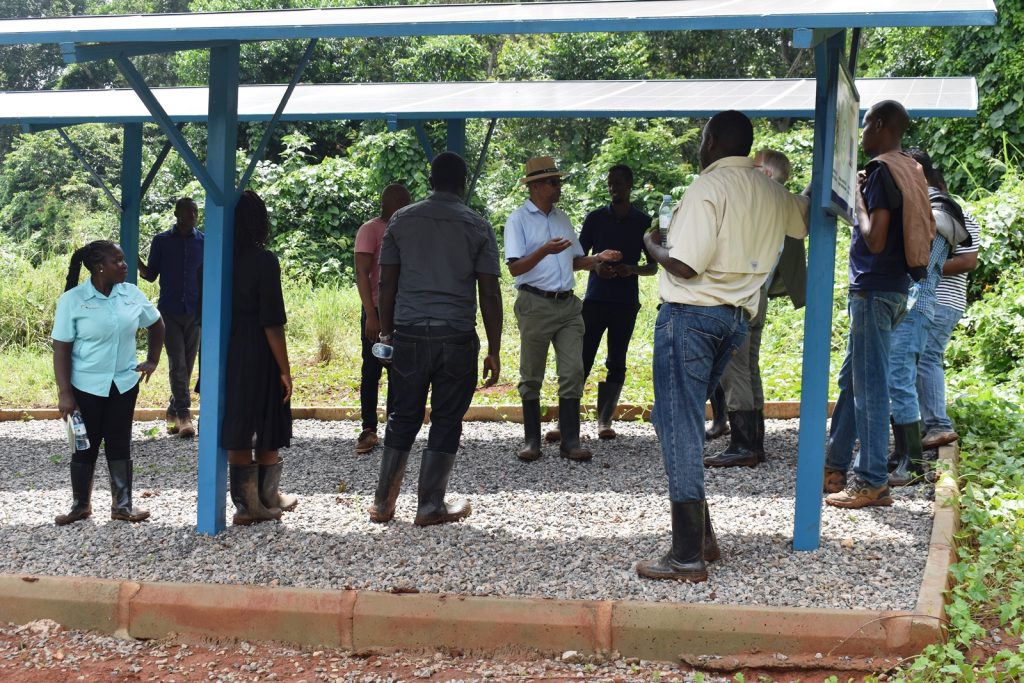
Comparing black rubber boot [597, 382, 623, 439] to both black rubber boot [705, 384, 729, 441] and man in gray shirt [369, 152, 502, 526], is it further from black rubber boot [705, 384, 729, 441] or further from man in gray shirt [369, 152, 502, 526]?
man in gray shirt [369, 152, 502, 526]

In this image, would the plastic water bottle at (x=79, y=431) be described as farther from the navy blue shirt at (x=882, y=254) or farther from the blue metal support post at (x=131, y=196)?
the navy blue shirt at (x=882, y=254)

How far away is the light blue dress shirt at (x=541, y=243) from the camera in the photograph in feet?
23.4

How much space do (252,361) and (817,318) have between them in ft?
9.10

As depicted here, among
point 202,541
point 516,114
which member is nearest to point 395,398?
point 202,541

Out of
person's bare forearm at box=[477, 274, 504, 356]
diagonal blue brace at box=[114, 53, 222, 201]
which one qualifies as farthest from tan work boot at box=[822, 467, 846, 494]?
diagonal blue brace at box=[114, 53, 222, 201]

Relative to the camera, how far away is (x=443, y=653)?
14.5 ft

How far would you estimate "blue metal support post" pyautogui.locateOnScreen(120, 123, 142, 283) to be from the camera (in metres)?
9.06

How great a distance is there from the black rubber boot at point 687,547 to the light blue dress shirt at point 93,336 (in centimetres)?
298

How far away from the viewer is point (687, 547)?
468cm

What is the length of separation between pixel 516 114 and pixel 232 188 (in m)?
3.18

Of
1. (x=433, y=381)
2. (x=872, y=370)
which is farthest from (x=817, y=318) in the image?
(x=433, y=381)

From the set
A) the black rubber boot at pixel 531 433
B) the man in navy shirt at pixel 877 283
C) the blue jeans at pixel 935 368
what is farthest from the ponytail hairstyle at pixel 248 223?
the blue jeans at pixel 935 368

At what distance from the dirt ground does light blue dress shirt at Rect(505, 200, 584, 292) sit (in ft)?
10.8

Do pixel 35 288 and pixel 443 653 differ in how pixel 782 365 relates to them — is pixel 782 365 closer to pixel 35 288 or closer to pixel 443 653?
pixel 443 653
